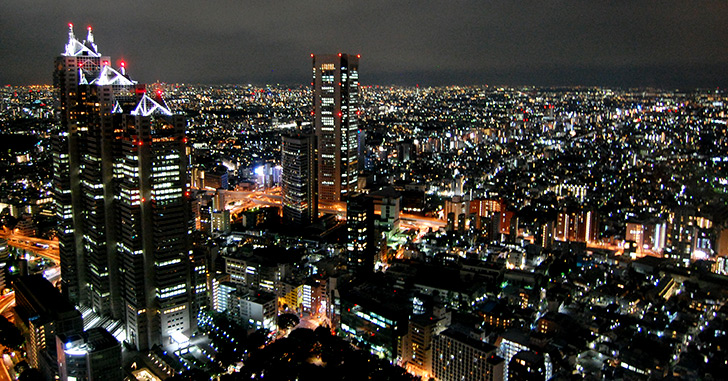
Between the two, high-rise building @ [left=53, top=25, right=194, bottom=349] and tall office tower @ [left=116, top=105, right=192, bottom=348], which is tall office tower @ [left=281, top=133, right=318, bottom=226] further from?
tall office tower @ [left=116, top=105, right=192, bottom=348]

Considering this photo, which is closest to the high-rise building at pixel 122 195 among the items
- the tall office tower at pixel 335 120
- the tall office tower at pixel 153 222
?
the tall office tower at pixel 153 222

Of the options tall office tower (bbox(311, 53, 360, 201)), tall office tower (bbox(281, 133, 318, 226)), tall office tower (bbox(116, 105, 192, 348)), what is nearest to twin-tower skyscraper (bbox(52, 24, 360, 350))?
tall office tower (bbox(116, 105, 192, 348))

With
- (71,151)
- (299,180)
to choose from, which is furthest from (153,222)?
(299,180)

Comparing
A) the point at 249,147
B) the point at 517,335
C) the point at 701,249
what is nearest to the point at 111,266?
the point at 517,335

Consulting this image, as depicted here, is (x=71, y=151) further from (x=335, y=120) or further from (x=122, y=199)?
(x=335, y=120)

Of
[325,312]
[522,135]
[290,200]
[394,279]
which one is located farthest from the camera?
[522,135]

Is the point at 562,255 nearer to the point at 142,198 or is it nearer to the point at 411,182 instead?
the point at 411,182
